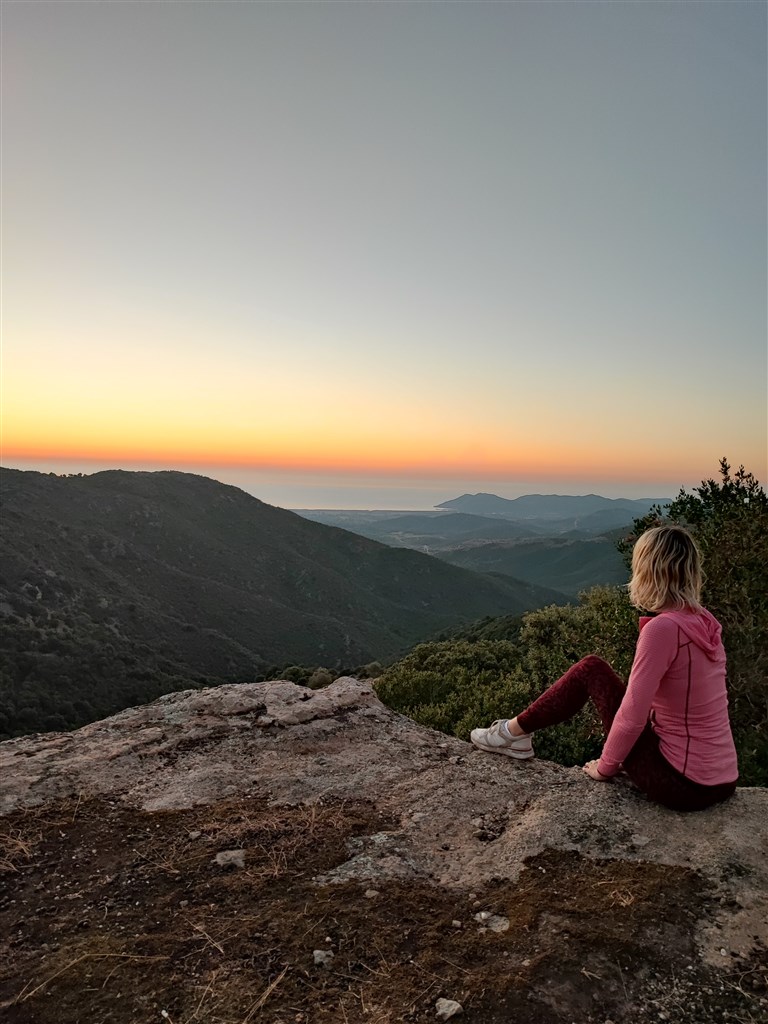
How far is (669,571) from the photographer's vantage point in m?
4.21

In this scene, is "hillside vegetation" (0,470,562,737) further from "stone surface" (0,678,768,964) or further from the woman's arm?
the woman's arm

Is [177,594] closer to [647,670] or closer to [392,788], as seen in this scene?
[392,788]

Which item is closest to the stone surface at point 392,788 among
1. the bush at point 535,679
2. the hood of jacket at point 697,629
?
the hood of jacket at point 697,629

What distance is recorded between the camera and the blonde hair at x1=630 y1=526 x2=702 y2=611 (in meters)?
4.20

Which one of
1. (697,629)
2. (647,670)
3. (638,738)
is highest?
(697,629)

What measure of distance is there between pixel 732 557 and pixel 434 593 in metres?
138

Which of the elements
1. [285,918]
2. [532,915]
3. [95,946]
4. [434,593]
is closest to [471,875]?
[532,915]

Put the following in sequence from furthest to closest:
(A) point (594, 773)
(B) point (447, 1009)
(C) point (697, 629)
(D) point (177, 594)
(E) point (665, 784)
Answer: (D) point (177, 594) < (A) point (594, 773) < (E) point (665, 784) < (C) point (697, 629) < (B) point (447, 1009)

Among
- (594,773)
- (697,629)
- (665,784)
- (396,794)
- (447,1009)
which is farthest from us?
(396,794)

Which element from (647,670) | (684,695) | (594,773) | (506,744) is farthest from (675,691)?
(506,744)

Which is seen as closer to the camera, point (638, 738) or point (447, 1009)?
point (447, 1009)

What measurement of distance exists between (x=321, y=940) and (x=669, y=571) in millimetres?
3220

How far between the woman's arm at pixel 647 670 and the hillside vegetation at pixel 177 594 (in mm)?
54112

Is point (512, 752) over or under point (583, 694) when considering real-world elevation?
under
